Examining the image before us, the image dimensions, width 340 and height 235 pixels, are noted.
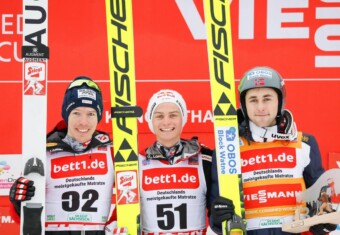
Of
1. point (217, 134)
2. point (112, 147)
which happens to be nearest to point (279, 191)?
point (217, 134)

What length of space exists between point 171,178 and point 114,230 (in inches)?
17.5

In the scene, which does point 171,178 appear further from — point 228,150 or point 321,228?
point 321,228

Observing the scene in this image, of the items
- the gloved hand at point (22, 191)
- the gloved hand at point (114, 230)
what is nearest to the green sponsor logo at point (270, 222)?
the gloved hand at point (114, 230)

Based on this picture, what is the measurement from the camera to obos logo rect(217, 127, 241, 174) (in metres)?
4.67

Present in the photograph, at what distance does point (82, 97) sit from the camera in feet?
15.9

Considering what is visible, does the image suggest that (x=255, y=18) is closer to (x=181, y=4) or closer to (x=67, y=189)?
(x=181, y=4)

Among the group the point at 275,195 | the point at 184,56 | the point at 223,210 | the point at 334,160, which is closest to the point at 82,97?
the point at 223,210

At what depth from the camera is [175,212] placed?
4.75 m

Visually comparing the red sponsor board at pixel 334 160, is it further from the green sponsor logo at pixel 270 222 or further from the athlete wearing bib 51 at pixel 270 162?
the green sponsor logo at pixel 270 222

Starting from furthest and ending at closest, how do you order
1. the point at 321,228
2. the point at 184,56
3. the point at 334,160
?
the point at 184,56 → the point at 334,160 → the point at 321,228

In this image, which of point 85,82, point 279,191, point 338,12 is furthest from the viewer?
point 338,12

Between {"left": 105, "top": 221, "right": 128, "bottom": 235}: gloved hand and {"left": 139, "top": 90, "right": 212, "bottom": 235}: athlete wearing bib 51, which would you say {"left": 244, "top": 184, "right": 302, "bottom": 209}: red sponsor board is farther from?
{"left": 105, "top": 221, "right": 128, "bottom": 235}: gloved hand

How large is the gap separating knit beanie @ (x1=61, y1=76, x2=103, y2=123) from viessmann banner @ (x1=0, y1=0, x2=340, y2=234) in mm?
1338

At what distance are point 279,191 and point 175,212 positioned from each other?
61 cm
